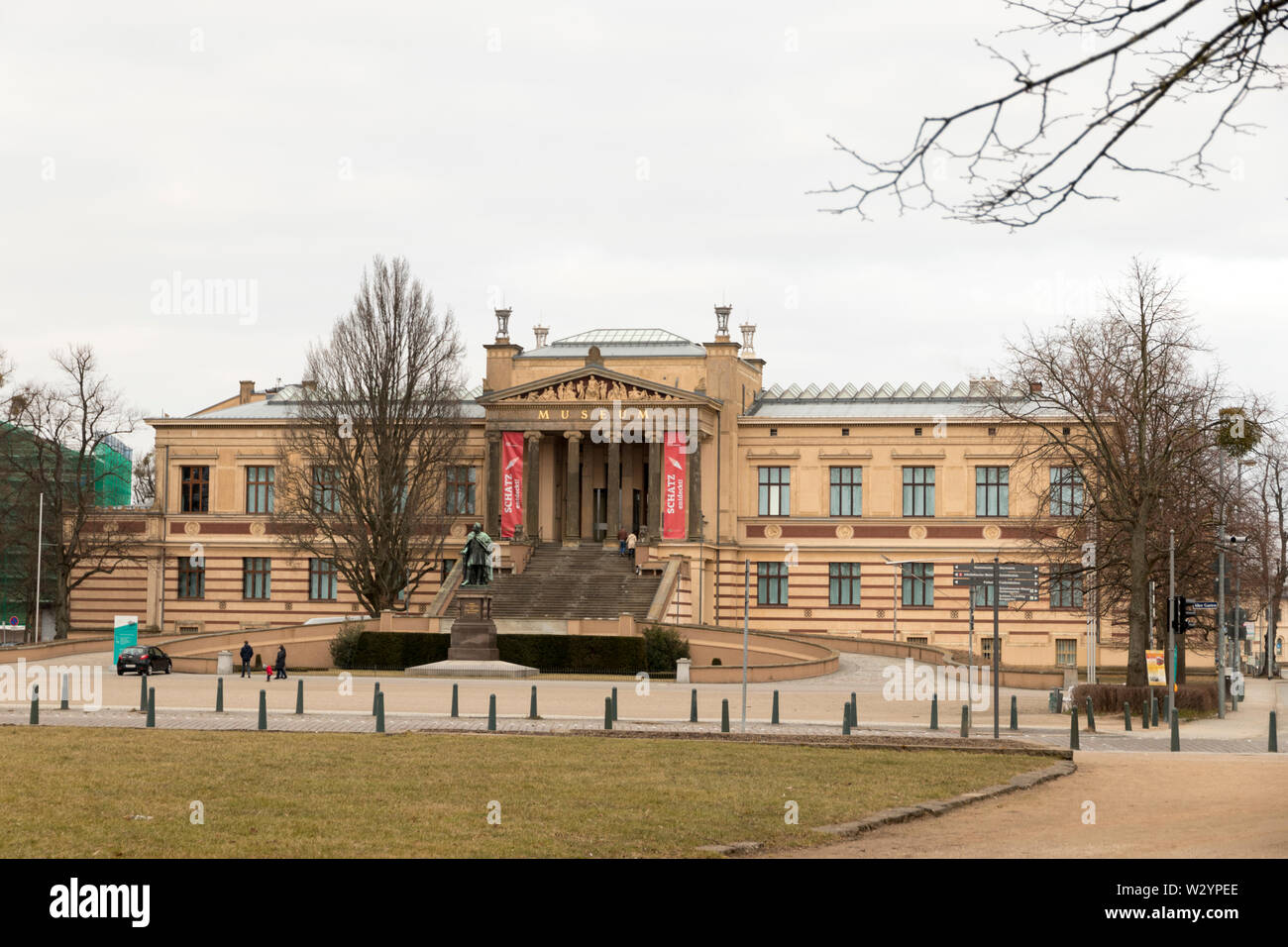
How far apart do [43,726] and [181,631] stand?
52.7 m

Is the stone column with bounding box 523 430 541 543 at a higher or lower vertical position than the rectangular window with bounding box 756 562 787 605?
higher

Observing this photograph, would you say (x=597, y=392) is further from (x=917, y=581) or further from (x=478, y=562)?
(x=917, y=581)

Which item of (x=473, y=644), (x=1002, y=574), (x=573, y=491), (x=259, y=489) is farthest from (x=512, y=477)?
(x=1002, y=574)

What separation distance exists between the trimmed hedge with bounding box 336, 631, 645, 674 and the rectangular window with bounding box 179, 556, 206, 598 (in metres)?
23.9

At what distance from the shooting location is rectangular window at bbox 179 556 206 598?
81.3 m

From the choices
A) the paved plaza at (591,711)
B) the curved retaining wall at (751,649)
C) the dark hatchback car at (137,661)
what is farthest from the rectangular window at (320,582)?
the paved plaza at (591,711)

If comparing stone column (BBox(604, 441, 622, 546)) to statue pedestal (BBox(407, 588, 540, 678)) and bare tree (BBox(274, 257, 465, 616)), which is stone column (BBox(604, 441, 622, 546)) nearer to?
bare tree (BBox(274, 257, 465, 616))

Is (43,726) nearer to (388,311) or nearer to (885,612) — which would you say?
(388,311)

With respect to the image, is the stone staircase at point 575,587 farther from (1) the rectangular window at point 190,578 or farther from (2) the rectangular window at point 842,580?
(1) the rectangular window at point 190,578

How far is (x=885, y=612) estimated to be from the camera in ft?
249

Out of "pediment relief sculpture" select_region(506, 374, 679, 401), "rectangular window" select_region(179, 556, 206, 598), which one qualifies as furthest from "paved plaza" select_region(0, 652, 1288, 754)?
"rectangular window" select_region(179, 556, 206, 598)

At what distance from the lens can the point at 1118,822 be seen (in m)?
17.5
